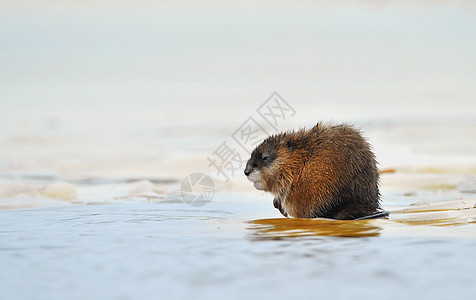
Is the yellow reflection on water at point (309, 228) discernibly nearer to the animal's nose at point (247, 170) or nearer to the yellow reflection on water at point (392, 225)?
the yellow reflection on water at point (392, 225)

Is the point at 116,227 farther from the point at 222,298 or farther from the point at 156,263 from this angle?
the point at 222,298

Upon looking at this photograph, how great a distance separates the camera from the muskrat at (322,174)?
26.8ft

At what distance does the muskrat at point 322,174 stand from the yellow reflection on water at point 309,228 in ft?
1.08

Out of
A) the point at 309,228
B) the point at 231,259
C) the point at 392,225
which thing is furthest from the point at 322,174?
the point at 231,259

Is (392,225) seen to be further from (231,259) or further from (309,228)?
(231,259)

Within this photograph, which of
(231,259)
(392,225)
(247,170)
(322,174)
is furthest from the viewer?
(247,170)

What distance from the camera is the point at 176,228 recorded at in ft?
25.1

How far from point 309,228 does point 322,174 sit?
1111mm

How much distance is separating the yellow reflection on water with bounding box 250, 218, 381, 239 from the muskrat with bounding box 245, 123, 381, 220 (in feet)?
1.08

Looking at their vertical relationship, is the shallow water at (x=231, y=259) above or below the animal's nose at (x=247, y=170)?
below

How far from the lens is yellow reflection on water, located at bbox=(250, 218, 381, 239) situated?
6.91 metres

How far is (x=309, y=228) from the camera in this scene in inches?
291

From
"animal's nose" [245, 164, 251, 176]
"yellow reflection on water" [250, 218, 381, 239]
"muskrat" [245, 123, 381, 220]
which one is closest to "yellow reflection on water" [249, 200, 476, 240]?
"yellow reflection on water" [250, 218, 381, 239]

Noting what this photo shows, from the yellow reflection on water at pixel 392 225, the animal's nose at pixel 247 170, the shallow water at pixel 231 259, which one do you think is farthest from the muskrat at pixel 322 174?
the shallow water at pixel 231 259
